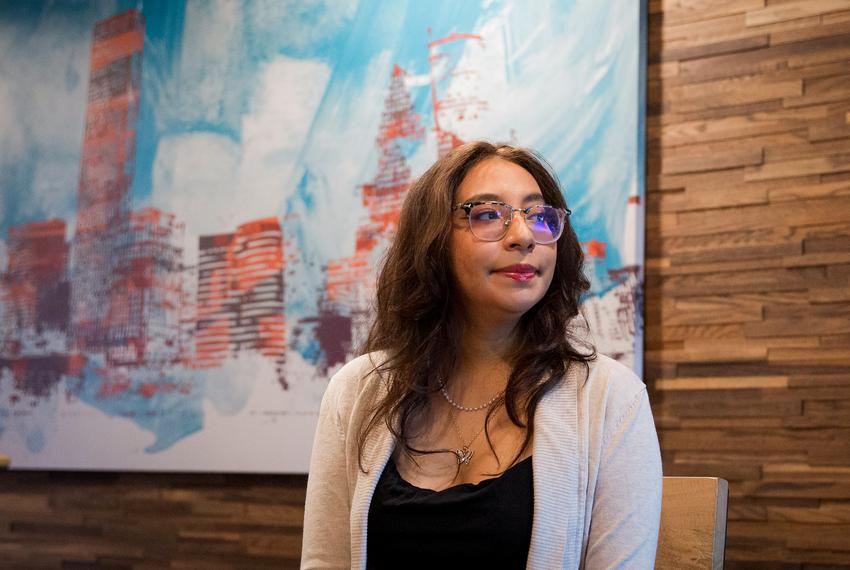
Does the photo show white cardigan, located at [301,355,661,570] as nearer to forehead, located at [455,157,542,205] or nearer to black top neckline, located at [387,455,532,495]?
black top neckline, located at [387,455,532,495]

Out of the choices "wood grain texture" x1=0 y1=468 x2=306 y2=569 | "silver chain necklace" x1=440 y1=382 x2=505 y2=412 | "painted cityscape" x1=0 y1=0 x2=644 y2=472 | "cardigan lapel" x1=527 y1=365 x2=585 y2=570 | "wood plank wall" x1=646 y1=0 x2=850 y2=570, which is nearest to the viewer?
"cardigan lapel" x1=527 y1=365 x2=585 y2=570

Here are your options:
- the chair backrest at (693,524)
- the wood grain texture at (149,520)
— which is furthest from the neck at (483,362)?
the wood grain texture at (149,520)

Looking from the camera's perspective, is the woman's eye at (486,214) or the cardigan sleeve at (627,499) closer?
the cardigan sleeve at (627,499)

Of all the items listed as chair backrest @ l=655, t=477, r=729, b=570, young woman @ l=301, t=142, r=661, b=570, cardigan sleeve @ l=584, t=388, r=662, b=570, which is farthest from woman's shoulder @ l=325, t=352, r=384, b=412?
chair backrest @ l=655, t=477, r=729, b=570

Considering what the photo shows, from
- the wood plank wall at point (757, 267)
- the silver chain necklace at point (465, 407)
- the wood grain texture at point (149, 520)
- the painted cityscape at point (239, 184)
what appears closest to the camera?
the silver chain necklace at point (465, 407)

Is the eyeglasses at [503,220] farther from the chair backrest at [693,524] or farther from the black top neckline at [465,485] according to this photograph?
the chair backrest at [693,524]

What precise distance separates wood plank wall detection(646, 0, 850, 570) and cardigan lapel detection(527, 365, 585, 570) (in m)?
0.95

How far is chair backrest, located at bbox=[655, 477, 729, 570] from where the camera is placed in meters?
1.73

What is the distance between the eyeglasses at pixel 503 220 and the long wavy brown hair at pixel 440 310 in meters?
0.06

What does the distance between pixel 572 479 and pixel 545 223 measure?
464 mm

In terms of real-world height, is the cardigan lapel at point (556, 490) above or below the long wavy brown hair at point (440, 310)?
below

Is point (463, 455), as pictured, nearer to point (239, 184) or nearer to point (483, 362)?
point (483, 362)

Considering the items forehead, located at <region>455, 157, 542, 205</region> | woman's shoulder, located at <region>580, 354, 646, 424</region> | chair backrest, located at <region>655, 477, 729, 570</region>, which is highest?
forehead, located at <region>455, 157, 542, 205</region>

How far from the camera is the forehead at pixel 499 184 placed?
175cm
